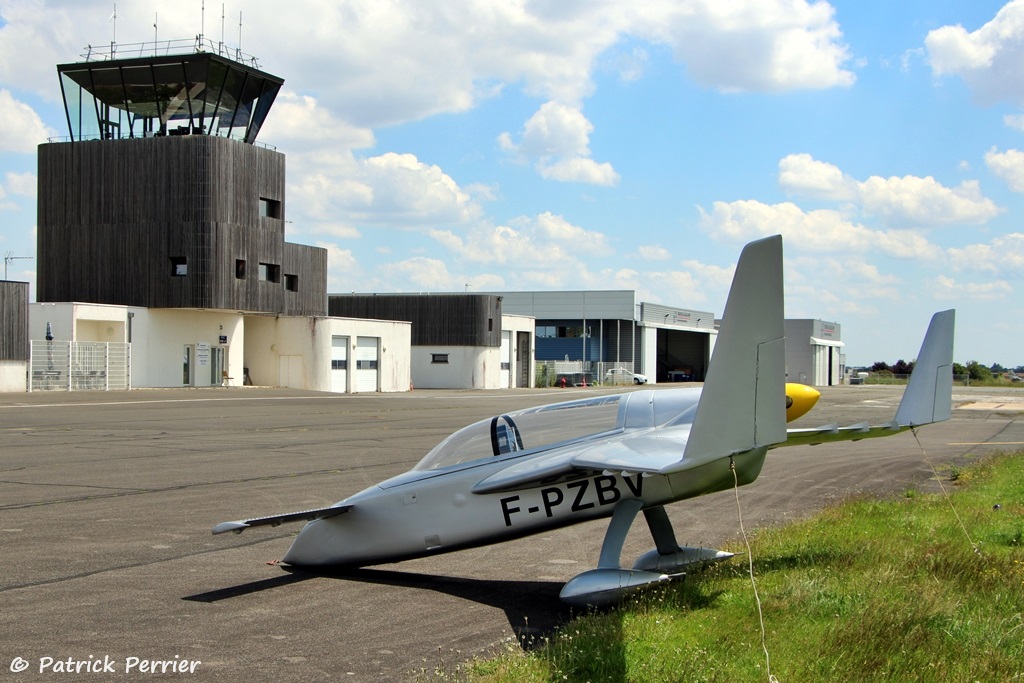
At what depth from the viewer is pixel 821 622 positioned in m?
7.13

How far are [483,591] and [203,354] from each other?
51.6m

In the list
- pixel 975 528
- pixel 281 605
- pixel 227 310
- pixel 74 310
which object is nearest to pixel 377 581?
pixel 281 605

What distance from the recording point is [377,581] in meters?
9.38

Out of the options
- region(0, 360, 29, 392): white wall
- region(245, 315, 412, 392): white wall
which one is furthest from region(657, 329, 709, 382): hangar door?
region(0, 360, 29, 392): white wall

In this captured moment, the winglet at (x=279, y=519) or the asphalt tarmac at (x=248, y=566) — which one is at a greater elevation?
the winglet at (x=279, y=519)

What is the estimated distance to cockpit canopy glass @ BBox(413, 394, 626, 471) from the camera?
361 inches

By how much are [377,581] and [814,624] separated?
4.17 meters

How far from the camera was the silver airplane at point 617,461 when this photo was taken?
6.95 meters

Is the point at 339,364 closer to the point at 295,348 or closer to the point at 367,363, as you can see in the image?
the point at 295,348

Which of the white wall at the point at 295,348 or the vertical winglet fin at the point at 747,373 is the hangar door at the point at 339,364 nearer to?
the white wall at the point at 295,348

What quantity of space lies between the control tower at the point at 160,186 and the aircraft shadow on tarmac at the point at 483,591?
4765cm

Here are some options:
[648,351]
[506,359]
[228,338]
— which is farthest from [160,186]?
[648,351]

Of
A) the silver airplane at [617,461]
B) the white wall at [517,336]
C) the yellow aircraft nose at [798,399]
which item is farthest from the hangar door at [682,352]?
the yellow aircraft nose at [798,399]

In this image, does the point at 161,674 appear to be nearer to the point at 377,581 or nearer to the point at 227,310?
the point at 377,581
